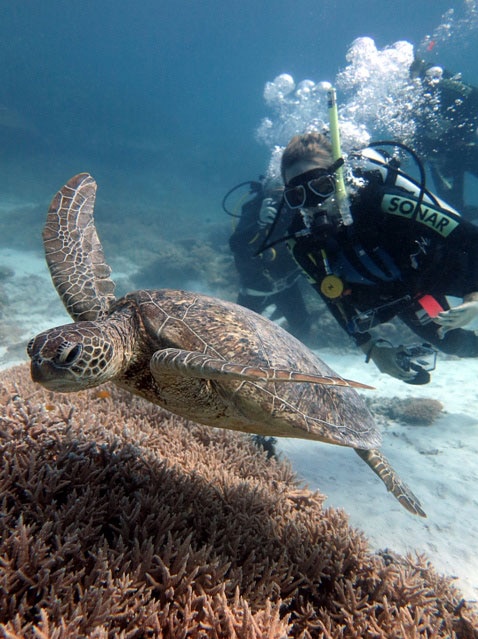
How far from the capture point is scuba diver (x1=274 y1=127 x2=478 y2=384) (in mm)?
3639

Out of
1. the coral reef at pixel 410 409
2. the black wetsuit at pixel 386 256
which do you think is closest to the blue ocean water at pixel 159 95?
the coral reef at pixel 410 409

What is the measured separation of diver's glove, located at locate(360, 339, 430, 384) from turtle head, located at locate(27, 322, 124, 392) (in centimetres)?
347

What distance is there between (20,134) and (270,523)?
153 feet

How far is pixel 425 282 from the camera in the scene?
4.05 m

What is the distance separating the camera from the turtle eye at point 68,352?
1.63m

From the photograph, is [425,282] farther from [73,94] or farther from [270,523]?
[73,94]

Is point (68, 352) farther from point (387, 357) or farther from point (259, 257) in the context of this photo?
point (259, 257)

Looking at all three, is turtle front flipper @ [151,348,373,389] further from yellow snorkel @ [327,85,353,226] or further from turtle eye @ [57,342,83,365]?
yellow snorkel @ [327,85,353,226]

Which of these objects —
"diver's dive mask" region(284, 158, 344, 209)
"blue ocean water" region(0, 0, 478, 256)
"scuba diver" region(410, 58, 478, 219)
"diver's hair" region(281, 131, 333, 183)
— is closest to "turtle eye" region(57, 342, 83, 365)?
"diver's dive mask" region(284, 158, 344, 209)

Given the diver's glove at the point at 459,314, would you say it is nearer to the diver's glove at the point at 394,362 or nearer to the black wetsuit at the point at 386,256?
the black wetsuit at the point at 386,256

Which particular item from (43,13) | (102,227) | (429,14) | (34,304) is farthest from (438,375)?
(43,13)

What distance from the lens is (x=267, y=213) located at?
22.1 ft

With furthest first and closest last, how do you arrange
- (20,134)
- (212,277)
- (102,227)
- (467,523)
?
1. (20,134)
2. (102,227)
3. (212,277)
4. (467,523)

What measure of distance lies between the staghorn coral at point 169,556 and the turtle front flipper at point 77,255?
833 millimetres
